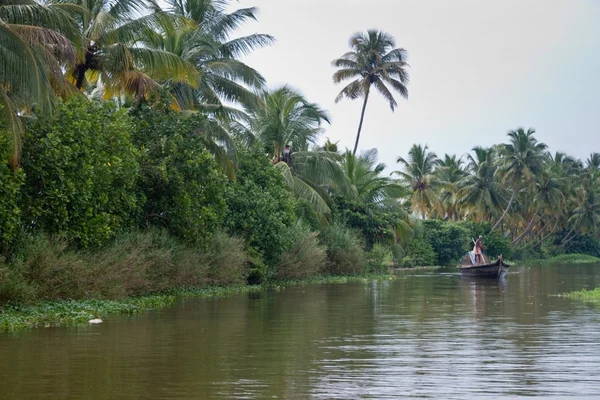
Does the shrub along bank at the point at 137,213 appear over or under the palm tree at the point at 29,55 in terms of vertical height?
under

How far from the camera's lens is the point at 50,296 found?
18.5m

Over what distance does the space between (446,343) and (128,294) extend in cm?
1023

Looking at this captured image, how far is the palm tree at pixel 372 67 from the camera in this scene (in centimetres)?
5019

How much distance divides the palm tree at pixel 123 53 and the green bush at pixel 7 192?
534 centimetres

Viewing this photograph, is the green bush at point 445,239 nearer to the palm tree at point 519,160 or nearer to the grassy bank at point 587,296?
the palm tree at point 519,160

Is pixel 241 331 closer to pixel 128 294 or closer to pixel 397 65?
pixel 128 294

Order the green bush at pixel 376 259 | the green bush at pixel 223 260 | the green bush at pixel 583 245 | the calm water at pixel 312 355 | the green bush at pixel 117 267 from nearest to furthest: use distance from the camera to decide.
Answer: the calm water at pixel 312 355 < the green bush at pixel 117 267 < the green bush at pixel 223 260 < the green bush at pixel 376 259 < the green bush at pixel 583 245

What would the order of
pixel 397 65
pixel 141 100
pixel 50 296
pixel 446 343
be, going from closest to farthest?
pixel 446 343 → pixel 50 296 → pixel 141 100 → pixel 397 65

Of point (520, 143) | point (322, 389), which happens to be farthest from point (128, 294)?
point (520, 143)

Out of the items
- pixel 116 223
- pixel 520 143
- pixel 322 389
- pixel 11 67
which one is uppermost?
pixel 520 143

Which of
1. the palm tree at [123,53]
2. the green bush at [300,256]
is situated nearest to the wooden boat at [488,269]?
the green bush at [300,256]

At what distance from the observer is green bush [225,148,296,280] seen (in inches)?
1207

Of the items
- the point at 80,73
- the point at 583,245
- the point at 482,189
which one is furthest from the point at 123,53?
the point at 583,245

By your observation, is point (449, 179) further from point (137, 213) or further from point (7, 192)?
point (7, 192)
